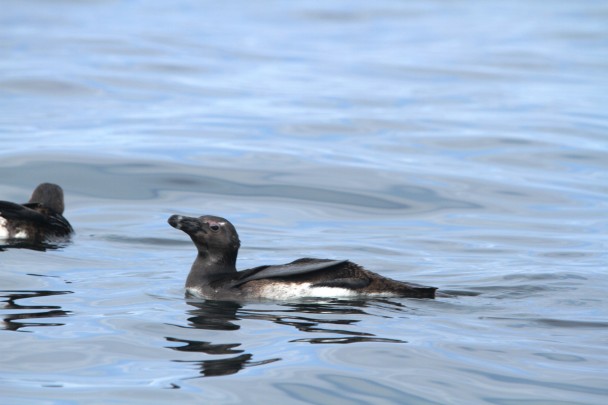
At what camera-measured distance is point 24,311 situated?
1034 cm

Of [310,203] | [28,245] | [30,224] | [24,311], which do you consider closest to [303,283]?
[24,311]

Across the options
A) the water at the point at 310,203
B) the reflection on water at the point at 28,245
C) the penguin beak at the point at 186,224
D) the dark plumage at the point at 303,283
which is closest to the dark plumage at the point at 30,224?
the reflection on water at the point at 28,245

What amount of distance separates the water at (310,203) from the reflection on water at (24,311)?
46 millimetres

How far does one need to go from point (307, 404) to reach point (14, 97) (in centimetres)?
1897

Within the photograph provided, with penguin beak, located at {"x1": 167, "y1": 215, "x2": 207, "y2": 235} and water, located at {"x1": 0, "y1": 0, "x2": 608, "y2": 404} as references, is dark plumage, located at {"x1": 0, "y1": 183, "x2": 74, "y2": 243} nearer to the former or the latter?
water, located at {"x1": 0, "y1": 0, "x2": 608, "y2": 404}

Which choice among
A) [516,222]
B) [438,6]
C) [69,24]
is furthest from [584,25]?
[516,222]

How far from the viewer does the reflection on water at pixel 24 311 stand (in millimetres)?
9867

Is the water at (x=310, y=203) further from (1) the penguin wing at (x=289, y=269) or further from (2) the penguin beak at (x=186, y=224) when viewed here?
(2) the penguin beak at (x=186, y=224)

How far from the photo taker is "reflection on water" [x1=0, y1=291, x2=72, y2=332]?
9867 millimetres

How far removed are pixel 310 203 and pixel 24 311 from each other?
25.7 feet

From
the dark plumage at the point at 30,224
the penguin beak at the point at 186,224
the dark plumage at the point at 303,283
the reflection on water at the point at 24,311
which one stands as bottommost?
the reflection on water at the point at 24,311

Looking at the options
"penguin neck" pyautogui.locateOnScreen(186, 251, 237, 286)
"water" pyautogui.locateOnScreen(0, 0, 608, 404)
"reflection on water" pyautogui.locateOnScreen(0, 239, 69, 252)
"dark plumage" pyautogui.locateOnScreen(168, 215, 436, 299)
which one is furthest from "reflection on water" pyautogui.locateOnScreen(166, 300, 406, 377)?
"reflection on water" pyautogui.locateOnScreen(0, 239, 69, 252)

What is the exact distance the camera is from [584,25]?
43.9 m

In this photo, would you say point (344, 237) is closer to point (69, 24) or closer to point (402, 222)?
point (402, 222)
